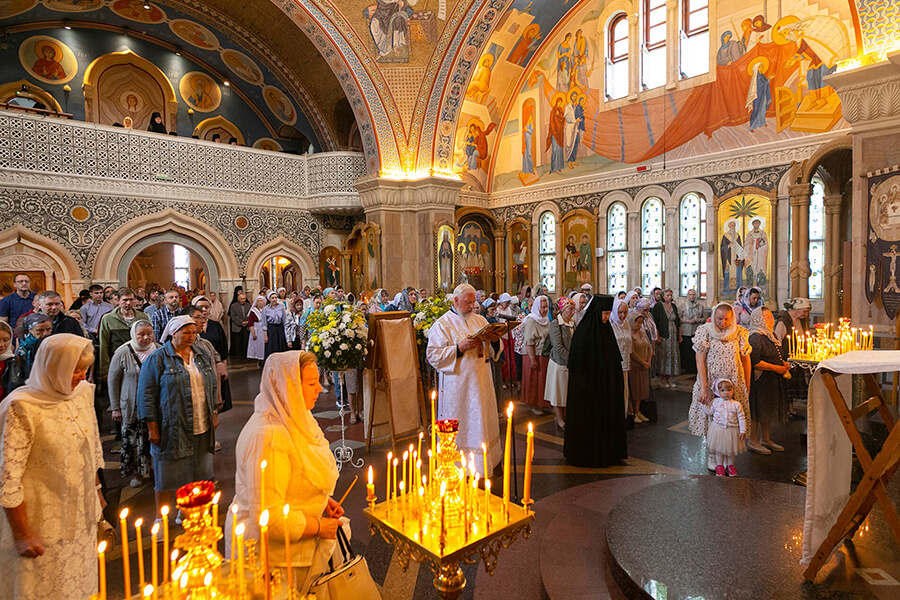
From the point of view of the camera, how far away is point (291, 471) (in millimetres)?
2188

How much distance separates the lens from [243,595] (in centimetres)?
159

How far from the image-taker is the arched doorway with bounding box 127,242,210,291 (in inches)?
880

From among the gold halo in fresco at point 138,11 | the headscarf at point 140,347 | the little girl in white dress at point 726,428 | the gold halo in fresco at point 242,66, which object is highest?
the gold halo in fresco at point 138,11

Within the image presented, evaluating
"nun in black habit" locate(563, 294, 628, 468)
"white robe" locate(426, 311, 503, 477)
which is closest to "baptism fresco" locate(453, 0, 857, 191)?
"nun in black habit" locate(563, 294, 628, 468)

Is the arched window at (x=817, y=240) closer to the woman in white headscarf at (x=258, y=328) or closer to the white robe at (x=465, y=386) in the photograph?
the white robe at (x=465, y=386)

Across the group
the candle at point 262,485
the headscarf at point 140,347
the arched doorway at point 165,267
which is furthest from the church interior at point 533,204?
the arched doorway at point 165,267

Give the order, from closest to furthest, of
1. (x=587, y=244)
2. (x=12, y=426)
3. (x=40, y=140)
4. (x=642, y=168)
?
(x=12, y=426) < (x=40, y=140) < (x=642, y=168) < (x=587, y=244)

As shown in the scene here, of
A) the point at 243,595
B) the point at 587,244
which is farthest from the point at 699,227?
the point at 243,595

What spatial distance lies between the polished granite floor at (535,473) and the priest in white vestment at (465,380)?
0.33 meters

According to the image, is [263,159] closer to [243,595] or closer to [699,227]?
[699,227]

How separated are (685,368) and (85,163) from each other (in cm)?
1398

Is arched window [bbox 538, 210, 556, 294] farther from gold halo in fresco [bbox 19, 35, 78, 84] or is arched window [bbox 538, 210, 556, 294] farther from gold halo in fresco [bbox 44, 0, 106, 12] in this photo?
gold halo in fresco [bbox 19, 35, 78, 84]

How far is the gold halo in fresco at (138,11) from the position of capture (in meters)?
14.4

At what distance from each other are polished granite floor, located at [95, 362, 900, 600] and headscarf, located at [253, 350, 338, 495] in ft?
4.64
